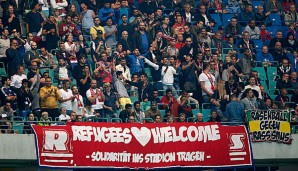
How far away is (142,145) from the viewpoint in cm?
3030

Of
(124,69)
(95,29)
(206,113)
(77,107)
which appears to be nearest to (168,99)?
(206,113)

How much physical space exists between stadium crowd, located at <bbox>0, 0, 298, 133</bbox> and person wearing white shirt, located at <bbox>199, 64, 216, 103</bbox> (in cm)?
3

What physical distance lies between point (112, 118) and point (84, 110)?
775mm

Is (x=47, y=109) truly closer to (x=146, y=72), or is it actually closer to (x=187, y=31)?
(x=146, y=72)

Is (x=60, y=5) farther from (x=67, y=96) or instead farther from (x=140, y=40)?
(x=67, y=96)

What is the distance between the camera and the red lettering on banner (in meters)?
28.9

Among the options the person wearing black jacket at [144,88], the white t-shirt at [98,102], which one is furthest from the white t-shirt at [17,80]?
the person wearing black jacket at [144,88]

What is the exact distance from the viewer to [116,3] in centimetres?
3469

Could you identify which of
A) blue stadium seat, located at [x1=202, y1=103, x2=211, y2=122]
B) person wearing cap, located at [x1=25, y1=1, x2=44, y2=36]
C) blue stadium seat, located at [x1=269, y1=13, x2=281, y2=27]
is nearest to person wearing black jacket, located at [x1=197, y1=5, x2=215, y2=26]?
blue stadium seat, located at [x1=269, y1=13, x2=281, y2=27]

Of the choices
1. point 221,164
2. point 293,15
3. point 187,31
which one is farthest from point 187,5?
point 221,164

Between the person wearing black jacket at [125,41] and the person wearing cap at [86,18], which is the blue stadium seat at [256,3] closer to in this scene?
the person wearing black jacket at [125,41]

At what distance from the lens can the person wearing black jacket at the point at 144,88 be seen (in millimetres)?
32062

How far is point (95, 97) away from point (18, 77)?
88.6 inches

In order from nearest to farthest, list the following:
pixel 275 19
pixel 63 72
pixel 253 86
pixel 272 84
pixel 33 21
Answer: pixel 63 72 → pixel 33 21 → pixel 253 86 → pixel 272 84 → pixel 275 19
